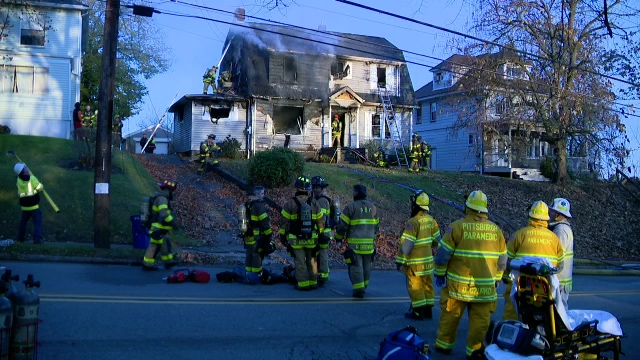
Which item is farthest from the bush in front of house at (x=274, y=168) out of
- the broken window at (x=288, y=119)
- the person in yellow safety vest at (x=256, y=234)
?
the broken window at (x=288, y=119)

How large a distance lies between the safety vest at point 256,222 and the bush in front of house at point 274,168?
30.0 ft

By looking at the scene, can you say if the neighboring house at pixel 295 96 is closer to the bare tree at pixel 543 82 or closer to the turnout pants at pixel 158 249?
the bare tree at pixel 543 82

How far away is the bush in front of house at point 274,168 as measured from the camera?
66.5 ft

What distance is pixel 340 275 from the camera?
1334 cm

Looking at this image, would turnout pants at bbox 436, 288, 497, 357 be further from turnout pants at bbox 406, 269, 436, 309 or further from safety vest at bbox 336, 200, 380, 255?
safety vest at bbox 336, 200, 380, 255

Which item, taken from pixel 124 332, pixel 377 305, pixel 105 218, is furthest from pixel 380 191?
pixel 124 332

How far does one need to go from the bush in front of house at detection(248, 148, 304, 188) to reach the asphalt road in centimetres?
870

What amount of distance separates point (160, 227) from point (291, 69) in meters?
23.3

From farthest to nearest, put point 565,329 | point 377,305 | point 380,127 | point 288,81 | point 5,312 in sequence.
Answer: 1. point 380,127
2. point 288,81
3. point 377,305
4. point 565,329
5. point 5,312

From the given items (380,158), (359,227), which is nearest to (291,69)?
(380,158)

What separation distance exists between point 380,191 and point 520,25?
31.6 feet

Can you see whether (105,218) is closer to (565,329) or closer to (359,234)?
(359,234)

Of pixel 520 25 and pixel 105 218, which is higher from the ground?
pixel 520 25

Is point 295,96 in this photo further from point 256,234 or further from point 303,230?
point 303,230
